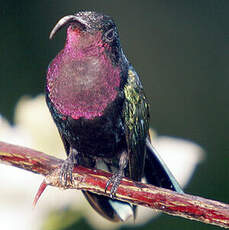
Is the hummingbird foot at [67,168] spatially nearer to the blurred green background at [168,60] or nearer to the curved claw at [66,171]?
the curved claw at [66,171]

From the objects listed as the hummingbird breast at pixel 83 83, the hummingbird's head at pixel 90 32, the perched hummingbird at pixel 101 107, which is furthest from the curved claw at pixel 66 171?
the hummingbird's head at pixel 90 32

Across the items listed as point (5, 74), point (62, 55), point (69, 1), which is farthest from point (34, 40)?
point (62, 55)

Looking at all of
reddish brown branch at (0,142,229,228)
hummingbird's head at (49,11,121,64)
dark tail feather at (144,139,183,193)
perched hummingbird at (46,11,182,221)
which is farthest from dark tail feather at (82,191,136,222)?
hummingbird's head at (49,11,121,64)

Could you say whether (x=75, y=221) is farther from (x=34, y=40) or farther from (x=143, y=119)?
(x=34, y=40)

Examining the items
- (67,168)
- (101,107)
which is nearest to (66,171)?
(67,168)

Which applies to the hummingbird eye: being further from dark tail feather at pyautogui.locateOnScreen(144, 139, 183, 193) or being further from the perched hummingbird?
dark tail feather at pyautogui.locateOnScreen(144, 139, 183, 193)

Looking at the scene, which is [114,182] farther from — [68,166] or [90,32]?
[90,32]
